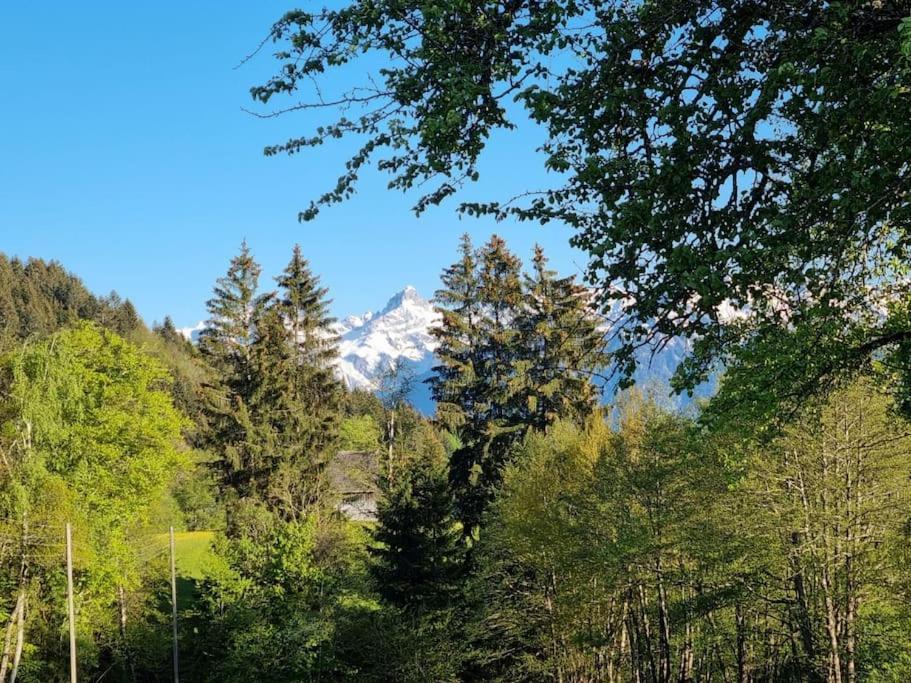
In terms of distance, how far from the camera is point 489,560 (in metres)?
22.7

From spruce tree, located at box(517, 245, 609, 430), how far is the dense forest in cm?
14

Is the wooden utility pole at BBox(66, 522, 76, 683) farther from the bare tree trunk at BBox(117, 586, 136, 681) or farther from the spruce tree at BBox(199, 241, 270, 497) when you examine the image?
the spruce tree at BBox(199, 241, 270, 497)

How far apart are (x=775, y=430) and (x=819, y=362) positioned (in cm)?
117

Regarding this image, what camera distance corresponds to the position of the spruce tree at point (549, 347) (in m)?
30.3

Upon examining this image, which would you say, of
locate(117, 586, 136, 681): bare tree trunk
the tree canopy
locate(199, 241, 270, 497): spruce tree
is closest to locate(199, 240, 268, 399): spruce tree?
locate(199, 241, 270, 497): spruce tree

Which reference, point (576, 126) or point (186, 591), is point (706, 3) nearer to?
point (576, 126)

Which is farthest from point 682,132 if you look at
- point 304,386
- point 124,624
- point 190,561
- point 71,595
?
point 190,561

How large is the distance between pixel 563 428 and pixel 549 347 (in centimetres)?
543

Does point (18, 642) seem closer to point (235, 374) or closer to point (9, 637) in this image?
point (9, 637)

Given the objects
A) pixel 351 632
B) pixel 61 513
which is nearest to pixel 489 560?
pixel 351 632

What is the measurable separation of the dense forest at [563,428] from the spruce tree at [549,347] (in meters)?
0.14

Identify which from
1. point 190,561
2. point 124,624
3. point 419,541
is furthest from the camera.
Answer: point 190,561

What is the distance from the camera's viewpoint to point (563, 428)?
26.8m

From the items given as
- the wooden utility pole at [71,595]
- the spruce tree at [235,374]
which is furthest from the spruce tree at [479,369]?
the wooden utility pole at [71,595]
